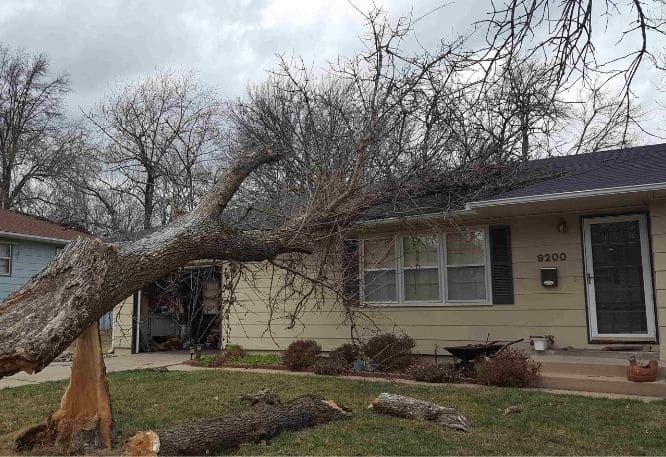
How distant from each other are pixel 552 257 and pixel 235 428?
6133 millimetres

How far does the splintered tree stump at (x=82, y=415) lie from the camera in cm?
513

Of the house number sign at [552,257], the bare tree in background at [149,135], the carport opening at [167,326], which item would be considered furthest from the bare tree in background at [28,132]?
the house number sign at [552,257]

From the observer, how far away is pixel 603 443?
210 inches

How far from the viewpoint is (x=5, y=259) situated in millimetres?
18109

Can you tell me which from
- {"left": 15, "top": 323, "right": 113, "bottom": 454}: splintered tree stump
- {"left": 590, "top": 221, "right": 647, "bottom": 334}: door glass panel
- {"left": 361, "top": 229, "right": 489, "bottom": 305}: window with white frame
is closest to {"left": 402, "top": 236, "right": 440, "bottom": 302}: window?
{"left": 361, "top": 229, "right": 489, "bottom": 305}: window with white frame

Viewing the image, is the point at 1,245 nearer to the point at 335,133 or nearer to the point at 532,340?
the point at 335,133

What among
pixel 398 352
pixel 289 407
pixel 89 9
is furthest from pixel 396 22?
pixel 289 407

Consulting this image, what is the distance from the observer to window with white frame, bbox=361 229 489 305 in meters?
10.2

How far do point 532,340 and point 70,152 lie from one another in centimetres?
2642

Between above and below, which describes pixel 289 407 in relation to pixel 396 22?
below

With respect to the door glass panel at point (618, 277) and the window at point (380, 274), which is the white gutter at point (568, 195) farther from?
the window at point (380, 274)

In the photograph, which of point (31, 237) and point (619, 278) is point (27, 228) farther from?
point (619, 278)

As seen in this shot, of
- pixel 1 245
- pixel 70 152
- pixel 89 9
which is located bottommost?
pixel 1 245

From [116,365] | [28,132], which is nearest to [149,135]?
[28,132]
